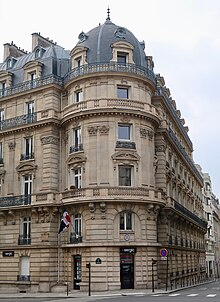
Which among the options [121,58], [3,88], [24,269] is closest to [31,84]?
[3,88]

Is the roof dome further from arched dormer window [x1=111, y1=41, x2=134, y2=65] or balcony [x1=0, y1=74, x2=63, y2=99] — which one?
balcony [x1=0, y1=74, x2=63, y2=99]

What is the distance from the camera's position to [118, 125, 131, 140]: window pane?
41.3 meters

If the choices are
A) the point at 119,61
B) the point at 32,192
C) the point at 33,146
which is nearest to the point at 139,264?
the point at 32,192

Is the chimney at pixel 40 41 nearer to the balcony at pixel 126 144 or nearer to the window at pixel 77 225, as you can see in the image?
the balcony at pixel 126 144

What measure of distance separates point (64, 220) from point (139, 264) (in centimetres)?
703

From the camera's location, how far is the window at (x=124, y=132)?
41294mm

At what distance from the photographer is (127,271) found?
3891 cm

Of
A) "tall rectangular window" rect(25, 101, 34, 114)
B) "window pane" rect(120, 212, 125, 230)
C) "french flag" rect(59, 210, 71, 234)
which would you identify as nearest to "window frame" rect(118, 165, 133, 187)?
"window pane" rect(120, 212, 125, 230)

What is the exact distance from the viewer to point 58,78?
45.1 m

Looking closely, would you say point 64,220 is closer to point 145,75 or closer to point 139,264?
point 139,264

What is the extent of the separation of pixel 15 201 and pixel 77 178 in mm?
6432

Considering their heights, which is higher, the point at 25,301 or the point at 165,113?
the point at 165,113

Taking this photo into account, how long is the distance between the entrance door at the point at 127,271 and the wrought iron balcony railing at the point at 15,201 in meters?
9.98

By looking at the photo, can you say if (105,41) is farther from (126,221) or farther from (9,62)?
(126,221)
